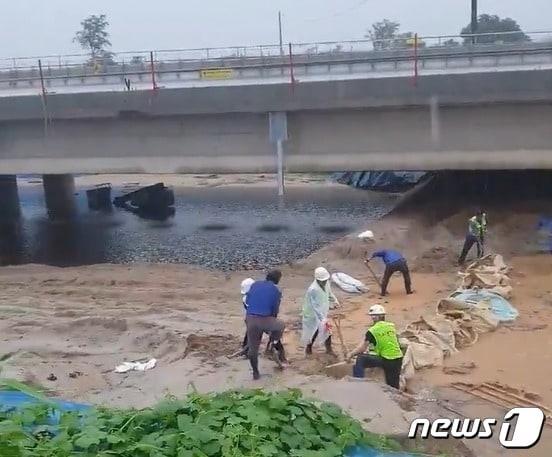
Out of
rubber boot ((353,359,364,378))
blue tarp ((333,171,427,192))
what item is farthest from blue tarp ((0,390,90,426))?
blue tarp ((333,171,427,192))

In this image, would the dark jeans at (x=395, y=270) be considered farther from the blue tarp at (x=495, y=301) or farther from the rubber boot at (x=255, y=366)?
the rubber boot at (x=255, y=366)

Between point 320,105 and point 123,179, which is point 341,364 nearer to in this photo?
point 320,105

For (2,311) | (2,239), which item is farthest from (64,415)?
(2,239)

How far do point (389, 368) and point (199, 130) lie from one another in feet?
38.6

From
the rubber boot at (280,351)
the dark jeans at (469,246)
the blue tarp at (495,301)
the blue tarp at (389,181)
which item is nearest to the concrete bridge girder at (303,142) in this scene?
the dark jeans at (469,246)

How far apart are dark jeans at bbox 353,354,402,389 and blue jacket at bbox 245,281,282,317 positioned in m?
1.37

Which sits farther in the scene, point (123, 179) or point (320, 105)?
point (123, 179)

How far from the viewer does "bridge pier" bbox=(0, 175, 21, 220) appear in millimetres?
30344

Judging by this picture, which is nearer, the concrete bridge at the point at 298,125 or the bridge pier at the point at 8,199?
the concrete bridge at the point at 298,125

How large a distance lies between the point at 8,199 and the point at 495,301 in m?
22.7

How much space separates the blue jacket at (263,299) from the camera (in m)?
9.98

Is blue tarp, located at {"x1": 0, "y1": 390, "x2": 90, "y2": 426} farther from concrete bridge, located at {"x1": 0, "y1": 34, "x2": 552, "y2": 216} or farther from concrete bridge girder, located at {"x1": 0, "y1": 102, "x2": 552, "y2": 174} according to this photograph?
concrete bridge girder, located at {"x1": 0, "y1": 102, "x2": 552, "y2": 174}

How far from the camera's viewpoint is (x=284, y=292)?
1672 cm

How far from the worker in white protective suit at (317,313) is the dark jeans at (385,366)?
1747 mm
